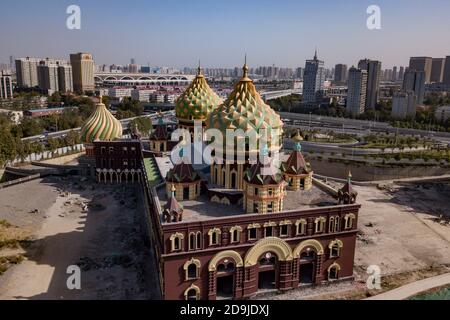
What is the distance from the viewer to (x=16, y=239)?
1228 inches

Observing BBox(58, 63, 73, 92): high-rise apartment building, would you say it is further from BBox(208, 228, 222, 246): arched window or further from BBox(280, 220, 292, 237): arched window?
BBox(280, 220, 292, 237): arched window

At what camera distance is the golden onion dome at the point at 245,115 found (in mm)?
25812

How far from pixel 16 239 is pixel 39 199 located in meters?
9.98

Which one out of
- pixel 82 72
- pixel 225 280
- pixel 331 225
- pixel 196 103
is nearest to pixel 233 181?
pixel 225 280

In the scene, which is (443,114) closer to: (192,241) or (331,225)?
(331,225)

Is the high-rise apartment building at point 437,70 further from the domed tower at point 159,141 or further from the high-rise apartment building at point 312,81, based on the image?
the domed tower at point 159,141

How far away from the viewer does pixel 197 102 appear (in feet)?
122

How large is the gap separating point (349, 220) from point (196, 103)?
61.3 ft

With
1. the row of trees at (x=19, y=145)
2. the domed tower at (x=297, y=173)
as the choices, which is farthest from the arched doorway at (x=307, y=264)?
the row of trees at (x=19, y=145)

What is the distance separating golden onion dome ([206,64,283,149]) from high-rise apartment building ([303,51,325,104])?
10761cm

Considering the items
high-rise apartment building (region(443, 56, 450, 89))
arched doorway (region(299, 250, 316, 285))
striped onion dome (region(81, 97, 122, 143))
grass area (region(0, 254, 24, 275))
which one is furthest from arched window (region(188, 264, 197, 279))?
high-rise apartment building (region(443, 56, 450, 89))

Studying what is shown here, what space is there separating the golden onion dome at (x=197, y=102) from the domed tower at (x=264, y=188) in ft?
47.2

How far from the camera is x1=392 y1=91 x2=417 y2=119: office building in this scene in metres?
96.9

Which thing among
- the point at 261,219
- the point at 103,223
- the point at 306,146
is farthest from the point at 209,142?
the point at 306,146
